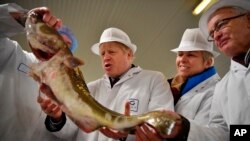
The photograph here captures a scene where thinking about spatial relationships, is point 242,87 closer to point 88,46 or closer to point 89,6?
point 89,6

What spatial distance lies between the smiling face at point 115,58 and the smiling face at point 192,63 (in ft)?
1.38

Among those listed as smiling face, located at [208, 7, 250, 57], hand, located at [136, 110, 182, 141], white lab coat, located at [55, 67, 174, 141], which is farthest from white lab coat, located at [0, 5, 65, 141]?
smiling face, located at [208, 7, 250, 57]

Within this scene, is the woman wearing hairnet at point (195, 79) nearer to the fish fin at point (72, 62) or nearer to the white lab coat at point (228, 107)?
the white lab coat at point (228, 107)

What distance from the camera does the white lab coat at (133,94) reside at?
1712 mm

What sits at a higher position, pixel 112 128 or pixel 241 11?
pixel 241 11

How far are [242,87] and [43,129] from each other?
4.04 feet

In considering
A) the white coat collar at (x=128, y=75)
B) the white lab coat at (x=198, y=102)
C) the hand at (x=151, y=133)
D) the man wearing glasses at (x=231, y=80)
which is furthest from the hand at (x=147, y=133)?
the white coat collar at (x=128, y=75)

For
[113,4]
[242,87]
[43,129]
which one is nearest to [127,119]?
[242,87]

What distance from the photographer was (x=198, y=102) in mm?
1823

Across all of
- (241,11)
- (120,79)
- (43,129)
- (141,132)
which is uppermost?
(241,11)

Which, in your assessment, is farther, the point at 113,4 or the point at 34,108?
the point at 113,4

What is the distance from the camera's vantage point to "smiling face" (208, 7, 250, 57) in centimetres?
161

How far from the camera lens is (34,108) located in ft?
5.73

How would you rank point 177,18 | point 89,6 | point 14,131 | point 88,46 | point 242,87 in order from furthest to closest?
1. point 88,46
2. point 177,18
3. point 89,6
4. point 14,131
5. point 242,87
